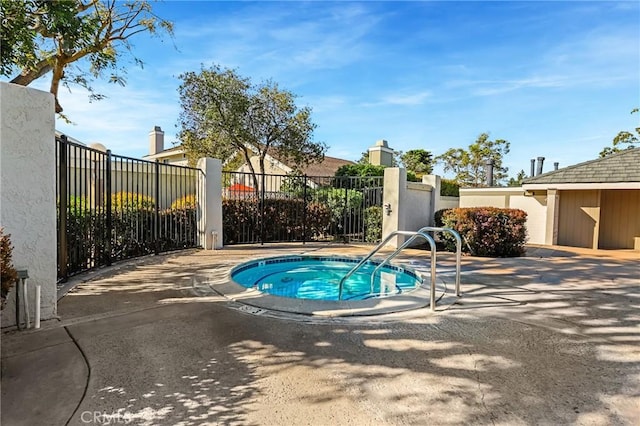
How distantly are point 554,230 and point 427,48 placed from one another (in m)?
9.29

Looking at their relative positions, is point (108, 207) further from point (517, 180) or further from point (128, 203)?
point (517, 180)

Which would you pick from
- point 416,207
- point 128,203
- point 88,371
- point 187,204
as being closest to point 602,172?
point 416,207

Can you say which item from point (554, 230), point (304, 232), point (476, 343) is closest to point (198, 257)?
point (304, 232)

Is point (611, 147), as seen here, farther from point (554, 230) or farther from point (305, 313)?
point (305, 313)

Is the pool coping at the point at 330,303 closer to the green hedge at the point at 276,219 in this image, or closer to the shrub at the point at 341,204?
the green hedge at the point at 276,219

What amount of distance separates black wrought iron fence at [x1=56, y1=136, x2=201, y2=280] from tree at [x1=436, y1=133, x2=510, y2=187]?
2575cm

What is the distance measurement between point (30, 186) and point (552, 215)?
16.9 metres

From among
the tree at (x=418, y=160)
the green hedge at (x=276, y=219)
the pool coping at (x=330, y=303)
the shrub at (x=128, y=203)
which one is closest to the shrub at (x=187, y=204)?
the shrub at (x=128, y=203)

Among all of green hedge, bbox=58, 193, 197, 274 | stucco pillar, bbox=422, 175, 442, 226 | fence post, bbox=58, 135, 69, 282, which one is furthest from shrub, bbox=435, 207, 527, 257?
fence post, bbox=58, 135, 69, 282

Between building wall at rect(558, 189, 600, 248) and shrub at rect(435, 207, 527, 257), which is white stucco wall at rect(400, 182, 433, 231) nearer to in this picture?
shrub at rect(435, 207, 527, 257)

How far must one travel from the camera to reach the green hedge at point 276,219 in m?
11.9

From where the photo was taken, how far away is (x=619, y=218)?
1360 centimetres

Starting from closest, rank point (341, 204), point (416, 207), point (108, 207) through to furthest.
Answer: point (108, 207), point (416, 207), point (341, 204)

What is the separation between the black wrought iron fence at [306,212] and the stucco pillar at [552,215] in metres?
7.58
